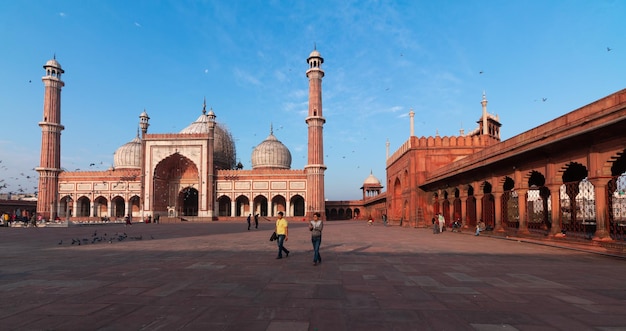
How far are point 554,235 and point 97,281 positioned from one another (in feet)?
45.6

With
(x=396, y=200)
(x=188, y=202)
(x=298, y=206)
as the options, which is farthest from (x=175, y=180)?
(x=396, y=200)

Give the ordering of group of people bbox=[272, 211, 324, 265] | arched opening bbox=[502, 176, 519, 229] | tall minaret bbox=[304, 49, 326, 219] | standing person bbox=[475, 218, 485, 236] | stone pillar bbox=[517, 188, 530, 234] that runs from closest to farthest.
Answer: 1. group of people bbox=[272, 211, 324, 265]
2. stone pillar bbox=[517, 188, 530, 234]
3. standing person bbox=[475, 218, 485, 236]
4. arched opening bbox=[502, 176, 519, 229]
5. tall minaret bbox=[304, 49, 326, 219]

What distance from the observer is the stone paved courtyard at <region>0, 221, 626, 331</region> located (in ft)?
14.4

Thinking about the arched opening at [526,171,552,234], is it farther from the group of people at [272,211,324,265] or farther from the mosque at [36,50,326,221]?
the mosque at [36,50,326,221]

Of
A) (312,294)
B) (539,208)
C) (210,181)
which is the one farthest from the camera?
(210,181)

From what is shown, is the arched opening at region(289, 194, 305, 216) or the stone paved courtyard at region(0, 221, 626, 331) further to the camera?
the arched opening at region(289, 194, 305, 216)

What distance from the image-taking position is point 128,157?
60000 mm

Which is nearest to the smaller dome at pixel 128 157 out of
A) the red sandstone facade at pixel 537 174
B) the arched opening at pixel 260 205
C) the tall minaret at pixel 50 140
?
the tall minaret at pixel 50 140

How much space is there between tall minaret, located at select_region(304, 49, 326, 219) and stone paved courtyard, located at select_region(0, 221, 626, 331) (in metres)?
38.9

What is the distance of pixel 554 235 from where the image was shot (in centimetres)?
1384

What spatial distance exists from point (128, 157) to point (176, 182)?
1119 cm

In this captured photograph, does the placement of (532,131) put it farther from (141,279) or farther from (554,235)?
(141,279)

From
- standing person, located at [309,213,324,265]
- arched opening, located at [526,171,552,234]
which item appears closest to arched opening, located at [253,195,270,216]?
arched opening, located at [526,171,552,234]

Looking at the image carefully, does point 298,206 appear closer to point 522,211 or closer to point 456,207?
point 456,207
